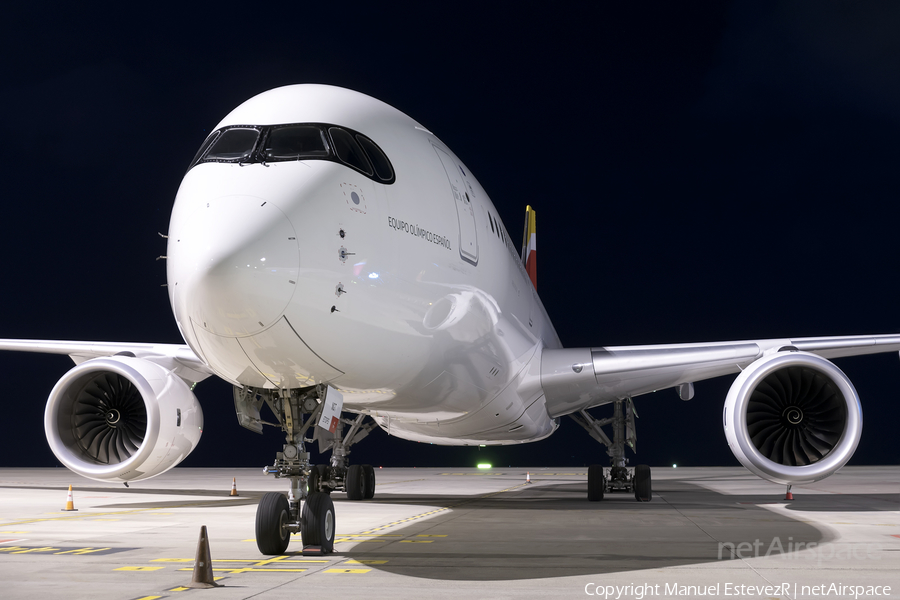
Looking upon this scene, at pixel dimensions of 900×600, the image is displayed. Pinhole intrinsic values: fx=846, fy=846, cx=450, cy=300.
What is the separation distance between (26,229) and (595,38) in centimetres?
2842

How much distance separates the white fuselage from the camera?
18.4ft

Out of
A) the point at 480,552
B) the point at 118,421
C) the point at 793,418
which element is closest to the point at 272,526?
the point at 480,552

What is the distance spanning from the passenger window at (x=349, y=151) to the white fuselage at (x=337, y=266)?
10 centimetres

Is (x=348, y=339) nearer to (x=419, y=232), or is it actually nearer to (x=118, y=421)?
(x=419, y=232)

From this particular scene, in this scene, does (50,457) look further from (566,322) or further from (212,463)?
→ (566,322)

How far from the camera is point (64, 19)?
134ft

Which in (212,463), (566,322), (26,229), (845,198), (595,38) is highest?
(595,38)

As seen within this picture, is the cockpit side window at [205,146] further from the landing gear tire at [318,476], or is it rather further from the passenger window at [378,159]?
the landing gear tire at [318,476]

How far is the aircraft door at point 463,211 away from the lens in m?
8.06

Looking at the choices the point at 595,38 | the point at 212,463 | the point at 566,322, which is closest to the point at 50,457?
the point at 212,463

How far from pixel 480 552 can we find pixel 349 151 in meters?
3.58

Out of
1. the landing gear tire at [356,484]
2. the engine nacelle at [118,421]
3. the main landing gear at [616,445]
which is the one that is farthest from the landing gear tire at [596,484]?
the engine nacelle at [118,421]

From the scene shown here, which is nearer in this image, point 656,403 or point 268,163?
point 268,163

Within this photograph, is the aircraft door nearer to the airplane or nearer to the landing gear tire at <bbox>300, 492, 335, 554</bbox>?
the airplane
